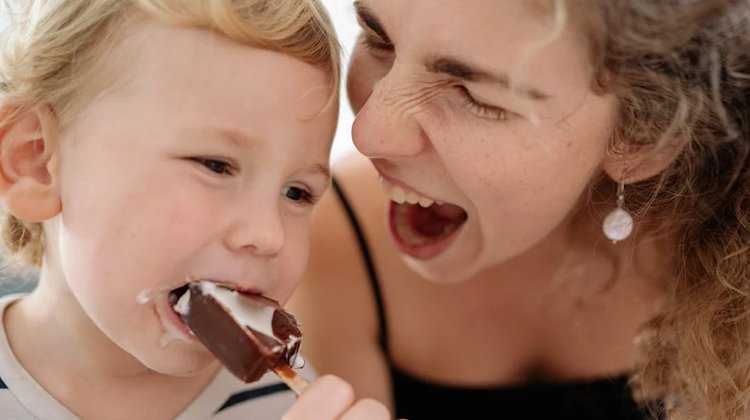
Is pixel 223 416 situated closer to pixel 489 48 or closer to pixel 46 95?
pixel 46 95

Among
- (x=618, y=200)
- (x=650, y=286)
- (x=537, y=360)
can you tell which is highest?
(x=618, y=200)

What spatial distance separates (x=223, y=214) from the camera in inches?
46.1

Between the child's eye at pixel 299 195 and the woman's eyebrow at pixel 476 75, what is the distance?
0.76 ft

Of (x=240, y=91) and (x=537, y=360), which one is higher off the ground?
(x=240, y=91)

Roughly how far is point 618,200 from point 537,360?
17.2 inches

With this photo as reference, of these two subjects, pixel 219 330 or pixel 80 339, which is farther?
pixel 80 339

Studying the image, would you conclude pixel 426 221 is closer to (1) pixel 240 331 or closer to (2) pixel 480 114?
(2) pixel 480 114

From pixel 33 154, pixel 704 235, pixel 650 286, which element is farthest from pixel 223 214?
pixel 650 286

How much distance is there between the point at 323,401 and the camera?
3.62 ft

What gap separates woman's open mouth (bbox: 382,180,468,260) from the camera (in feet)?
4.90

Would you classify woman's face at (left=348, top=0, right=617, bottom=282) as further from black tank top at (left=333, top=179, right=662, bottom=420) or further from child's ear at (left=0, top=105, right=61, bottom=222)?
child's ear at (left=0, top=105, right=61, bottom=222)

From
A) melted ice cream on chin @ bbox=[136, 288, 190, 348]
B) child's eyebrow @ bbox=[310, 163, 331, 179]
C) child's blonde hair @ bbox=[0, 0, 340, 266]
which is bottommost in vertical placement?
melted ice cream on chin @ bbox=[136, 288, 190, 348]

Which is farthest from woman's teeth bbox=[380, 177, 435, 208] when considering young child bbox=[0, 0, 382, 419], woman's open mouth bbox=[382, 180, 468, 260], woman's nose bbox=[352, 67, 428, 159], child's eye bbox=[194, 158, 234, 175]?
child's eye bbox=[194, 158, 234, 175]

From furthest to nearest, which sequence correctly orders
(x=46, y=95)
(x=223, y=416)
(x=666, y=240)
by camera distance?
(x=666, y=240)
(x=223, y=416)
(x=46, y=95)
